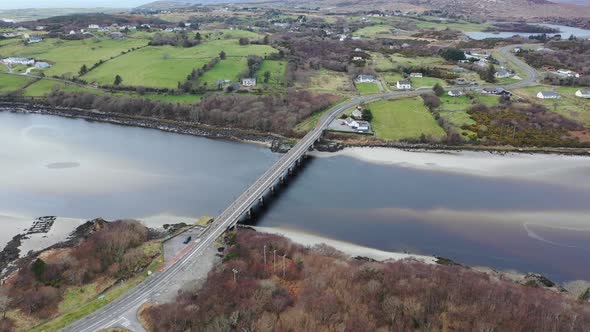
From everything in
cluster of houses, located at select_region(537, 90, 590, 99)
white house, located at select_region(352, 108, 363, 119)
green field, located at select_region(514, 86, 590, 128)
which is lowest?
white house, located at select_region(352, 108, 363, 119)

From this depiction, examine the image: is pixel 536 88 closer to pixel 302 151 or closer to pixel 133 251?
pixel 302 151

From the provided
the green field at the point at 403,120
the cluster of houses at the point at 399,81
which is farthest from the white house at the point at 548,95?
the cluster of houses at the point at 399,81

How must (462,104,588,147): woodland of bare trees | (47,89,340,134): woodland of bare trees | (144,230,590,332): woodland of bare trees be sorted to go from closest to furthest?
(144,230,590,332): woodland of bare trees → (462,104,588,147): woodland of bare trees → (47,89,340,134): woodland of bare trees

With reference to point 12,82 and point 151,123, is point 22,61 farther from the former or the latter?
point 151,123

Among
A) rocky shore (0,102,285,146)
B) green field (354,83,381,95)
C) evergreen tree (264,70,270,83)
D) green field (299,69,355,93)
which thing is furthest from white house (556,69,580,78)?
rocky shore (0,102,285,146)

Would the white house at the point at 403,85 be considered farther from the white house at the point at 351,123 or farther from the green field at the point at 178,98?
the green field at the point at 178,98

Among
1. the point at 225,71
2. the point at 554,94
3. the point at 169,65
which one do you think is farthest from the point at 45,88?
the point at 554,94

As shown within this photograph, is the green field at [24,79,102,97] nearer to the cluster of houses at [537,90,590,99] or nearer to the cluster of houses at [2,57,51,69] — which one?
the cluster of houses at [2,57,51,69]
